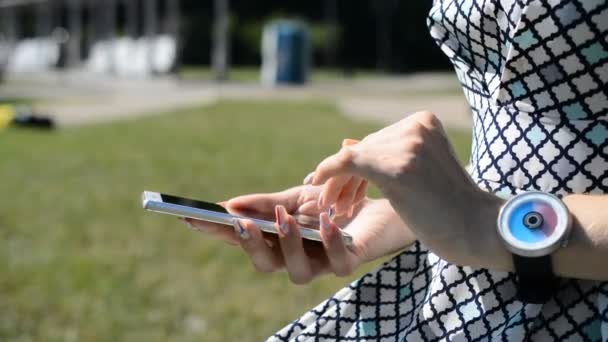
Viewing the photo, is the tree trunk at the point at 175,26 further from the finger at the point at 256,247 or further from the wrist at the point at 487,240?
the wrist at the point at 487,240

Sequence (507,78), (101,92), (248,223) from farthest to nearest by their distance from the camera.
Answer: (101,92) → (248,223) → (507,78)

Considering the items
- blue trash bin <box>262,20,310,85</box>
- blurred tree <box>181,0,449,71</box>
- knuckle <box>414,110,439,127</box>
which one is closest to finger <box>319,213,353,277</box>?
knuckle <box>414,110,439,127</box>

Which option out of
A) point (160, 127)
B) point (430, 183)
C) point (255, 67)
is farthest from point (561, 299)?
point (255, 67)

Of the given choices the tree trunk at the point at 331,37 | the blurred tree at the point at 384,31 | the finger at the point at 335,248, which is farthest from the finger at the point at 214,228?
the blurred tree at the point at 384,31

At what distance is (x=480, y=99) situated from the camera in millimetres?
1339

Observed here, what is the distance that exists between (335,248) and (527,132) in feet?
1.09

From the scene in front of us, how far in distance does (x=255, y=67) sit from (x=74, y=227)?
104ft

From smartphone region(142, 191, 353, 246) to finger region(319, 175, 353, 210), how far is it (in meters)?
0.06

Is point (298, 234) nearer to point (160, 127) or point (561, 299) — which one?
point (561, 299)

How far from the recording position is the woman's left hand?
113cm

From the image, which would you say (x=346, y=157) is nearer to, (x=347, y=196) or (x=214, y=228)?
(x=347, y=196)

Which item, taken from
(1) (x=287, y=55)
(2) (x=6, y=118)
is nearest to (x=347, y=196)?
(2) (x=6, y=118)

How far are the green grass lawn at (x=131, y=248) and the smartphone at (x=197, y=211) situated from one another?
258 cm

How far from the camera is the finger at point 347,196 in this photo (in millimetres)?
1336
